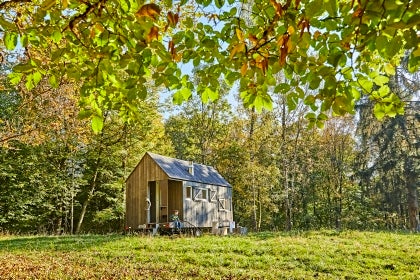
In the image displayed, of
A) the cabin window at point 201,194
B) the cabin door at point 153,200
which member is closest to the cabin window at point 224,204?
the cabin window at point 201,194

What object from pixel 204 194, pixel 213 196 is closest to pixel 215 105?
pixel 213 196

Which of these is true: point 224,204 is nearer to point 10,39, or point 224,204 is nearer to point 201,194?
point 201,194

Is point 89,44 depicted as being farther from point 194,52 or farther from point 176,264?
point 176,264

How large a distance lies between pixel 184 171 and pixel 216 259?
12.6 metres

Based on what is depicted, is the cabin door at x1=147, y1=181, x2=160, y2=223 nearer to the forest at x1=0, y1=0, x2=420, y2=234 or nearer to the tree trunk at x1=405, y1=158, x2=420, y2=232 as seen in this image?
the forest at x1=0, y1=0, x2=420, y2=234

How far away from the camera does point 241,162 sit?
102ft

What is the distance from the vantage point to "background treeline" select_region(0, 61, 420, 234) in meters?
25.7

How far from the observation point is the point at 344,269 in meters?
9.47

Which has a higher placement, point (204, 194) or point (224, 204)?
point (204, 194)

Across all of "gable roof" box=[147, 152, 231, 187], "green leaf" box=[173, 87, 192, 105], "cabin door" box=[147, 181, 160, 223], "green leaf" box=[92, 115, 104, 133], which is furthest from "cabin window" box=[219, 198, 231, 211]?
"green leaf" box=[92, 115, 104, 133]

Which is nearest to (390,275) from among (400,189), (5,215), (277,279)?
(277,279)

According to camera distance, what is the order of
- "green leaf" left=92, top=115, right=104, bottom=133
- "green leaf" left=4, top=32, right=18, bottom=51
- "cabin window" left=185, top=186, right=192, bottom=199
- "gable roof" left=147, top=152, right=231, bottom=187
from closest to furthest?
"green leaf" left=4, top=32, right=18, bottom=51
"green leaf" left=92, top=115, right=104, bottom=133
"gable roof" left=147, top=152, right=231, bottom=187
"cabin window" left=185, top=186, right=192, bottom=199

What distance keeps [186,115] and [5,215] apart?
729 inches

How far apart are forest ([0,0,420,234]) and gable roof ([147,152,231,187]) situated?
4300mm
